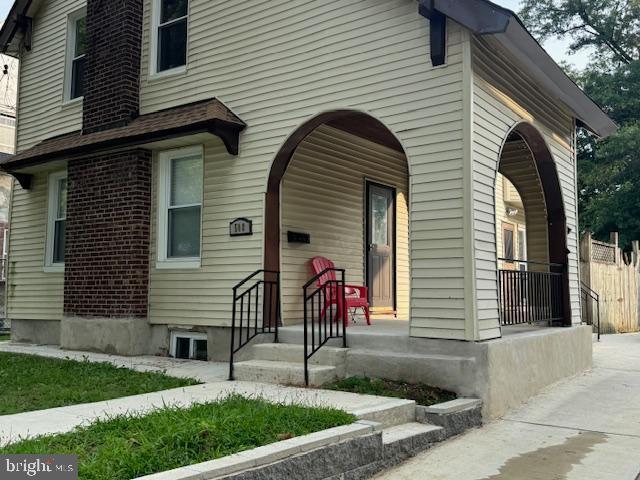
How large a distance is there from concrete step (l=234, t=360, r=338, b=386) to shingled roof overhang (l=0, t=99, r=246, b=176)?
2.87 metres

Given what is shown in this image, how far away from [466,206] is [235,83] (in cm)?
380

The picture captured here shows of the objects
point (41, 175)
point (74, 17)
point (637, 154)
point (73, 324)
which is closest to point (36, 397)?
point (73, 324)

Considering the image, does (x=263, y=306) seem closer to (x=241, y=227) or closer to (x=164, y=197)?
(x=241, y=227)

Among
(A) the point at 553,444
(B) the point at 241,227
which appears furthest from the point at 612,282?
(A) the point at 553,444

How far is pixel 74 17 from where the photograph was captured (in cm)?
1042

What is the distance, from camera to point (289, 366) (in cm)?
615

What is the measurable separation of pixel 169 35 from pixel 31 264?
458 centimetres

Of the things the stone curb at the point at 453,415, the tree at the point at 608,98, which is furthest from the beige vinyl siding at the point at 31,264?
the tree at the point at 608,98

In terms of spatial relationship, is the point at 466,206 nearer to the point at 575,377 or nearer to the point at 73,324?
the point at 575,377

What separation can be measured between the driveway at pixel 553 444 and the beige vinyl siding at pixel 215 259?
3477mm

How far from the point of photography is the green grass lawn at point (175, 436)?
10.7 feet

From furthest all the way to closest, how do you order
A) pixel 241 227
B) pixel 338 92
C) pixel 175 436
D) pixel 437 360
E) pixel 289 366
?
1. pixel 241 227
2. pixel 338 92
3. pixel 289 366
4. pixel 437 360
5. pixel 175 436

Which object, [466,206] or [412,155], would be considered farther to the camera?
[412,155]

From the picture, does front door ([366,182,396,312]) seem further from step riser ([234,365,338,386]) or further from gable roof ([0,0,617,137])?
step riser ([234,365,338,386])
